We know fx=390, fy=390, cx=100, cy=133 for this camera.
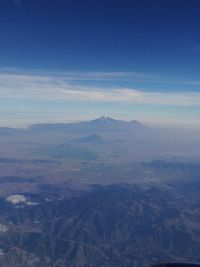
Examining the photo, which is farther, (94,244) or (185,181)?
(185,181)

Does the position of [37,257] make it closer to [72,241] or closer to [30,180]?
[72,241]

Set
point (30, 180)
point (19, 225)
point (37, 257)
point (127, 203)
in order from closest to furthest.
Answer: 1. point (37, 257)
2. point (19, 225)
3. point (127, 203)
4. point (30, 180)

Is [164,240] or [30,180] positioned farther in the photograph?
[30,180]

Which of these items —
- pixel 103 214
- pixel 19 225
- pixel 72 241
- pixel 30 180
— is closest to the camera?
pixel 72 241

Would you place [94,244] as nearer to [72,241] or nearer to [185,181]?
[72,241]

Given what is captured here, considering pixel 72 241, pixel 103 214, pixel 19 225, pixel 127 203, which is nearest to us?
pixel 72 241

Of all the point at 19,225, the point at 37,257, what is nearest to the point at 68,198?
the point at 19,225

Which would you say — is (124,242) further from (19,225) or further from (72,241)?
(19,225)

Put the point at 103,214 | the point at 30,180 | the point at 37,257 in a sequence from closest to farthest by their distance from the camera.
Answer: the point at 37,257
the point at 103,214
the point at 30,180

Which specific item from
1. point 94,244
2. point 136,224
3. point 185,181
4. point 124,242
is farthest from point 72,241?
point 185,181
